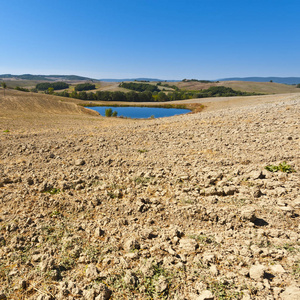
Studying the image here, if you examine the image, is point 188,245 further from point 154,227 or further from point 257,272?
point 257,272

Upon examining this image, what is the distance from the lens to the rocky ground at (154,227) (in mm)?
3119

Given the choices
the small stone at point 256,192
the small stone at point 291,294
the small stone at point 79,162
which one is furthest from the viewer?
the small stone at point 79,162

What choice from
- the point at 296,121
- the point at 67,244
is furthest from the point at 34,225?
the point at 296,121

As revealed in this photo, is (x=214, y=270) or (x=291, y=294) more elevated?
(x=291, y=294)

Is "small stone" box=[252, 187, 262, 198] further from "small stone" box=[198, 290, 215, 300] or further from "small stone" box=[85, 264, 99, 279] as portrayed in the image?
"small stone" box=[85, 264, 99, 279]

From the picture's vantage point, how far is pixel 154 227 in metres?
4.44

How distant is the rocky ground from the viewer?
10.2ft

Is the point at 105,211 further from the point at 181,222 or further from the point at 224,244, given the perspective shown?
the point at 224,244

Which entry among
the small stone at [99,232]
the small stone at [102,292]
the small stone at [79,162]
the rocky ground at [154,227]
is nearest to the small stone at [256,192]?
the rocky ground at [154,227]

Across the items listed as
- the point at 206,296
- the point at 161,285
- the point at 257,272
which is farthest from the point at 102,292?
the point at 257,272

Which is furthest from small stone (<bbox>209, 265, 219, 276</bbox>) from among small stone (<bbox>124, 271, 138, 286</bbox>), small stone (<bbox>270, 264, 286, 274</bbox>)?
small stone (<bbox>124, 271, 138, 286</bbox>)

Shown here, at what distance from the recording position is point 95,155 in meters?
9.01

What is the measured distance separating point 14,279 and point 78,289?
3.80 ft

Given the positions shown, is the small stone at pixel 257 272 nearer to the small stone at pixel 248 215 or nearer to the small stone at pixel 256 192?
the small stone at pixel 248 215
